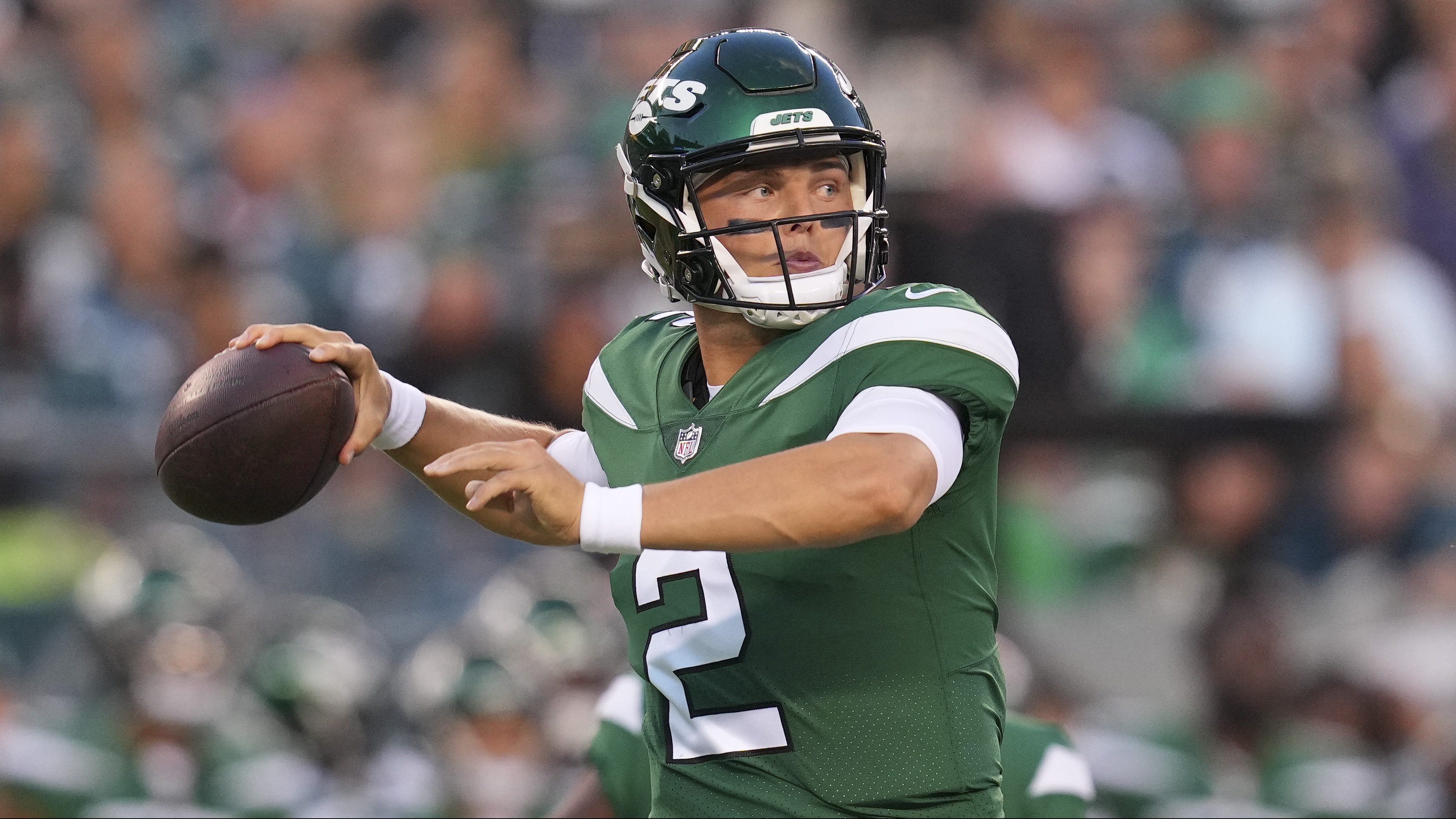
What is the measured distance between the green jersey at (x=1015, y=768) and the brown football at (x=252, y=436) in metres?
1.02

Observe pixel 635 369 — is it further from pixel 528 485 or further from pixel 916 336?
pixel 528 485

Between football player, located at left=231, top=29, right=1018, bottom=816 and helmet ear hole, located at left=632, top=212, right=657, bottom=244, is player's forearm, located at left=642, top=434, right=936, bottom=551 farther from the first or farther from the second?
helmet ear hole, located at left=632, top=212, right=657, bottom=244

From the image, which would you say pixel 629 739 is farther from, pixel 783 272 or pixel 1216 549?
pixel 1216 549

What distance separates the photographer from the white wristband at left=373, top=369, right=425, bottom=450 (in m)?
3.05

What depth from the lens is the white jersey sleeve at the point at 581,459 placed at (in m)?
3.06

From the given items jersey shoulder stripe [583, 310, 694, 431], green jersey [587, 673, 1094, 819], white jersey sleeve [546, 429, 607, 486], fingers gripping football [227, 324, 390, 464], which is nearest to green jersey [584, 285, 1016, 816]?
jersey shoulder stripe [583, 310, 694, 431]

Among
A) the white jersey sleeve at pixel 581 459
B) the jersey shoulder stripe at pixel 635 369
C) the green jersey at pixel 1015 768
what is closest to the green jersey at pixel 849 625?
the jersey shoulder stripe at pixel 635 369

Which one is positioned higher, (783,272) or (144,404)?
(783,272)

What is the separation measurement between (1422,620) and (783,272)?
3941mm

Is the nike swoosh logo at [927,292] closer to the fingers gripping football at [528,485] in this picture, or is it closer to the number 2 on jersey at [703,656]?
the number 2 on jersey at [703,656]

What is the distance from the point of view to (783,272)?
2.73 meters

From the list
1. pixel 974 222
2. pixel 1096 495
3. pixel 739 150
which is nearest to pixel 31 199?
pixel 974 222

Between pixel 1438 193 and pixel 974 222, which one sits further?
pixel 1438 193

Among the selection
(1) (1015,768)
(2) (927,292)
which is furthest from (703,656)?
(1) (1015,768)
